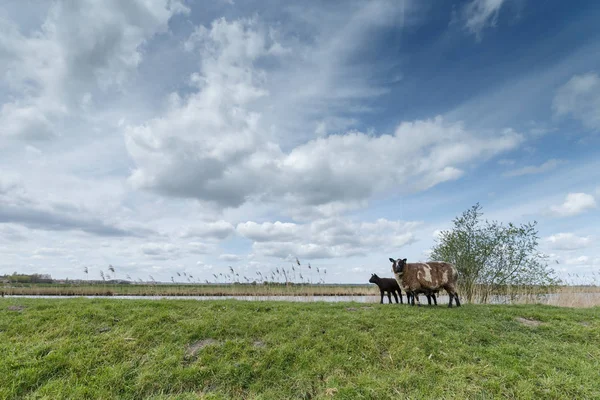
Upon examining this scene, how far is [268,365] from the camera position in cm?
665

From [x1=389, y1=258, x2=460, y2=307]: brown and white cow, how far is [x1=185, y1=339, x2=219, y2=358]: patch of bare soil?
26.0ft

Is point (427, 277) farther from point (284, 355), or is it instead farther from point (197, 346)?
point (197, 346)

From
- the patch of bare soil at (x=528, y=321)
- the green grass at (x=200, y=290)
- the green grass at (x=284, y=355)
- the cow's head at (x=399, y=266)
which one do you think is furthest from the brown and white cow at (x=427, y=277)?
the green grass at (x=200, y=290)

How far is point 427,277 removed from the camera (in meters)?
12.3

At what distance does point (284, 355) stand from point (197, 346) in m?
2.10

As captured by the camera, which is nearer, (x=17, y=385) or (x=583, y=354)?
(x=17, y=385)

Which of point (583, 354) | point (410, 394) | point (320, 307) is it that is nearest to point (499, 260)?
point (583, 354)

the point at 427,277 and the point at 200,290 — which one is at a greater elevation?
the point at 427,277

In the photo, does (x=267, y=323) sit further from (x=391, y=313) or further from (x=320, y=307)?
(x=391, y=313)

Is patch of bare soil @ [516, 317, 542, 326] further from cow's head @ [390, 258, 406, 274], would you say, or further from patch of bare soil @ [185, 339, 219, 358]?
patch of bare soil @ [185, 339, 219, 358]

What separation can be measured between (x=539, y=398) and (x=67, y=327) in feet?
34.1

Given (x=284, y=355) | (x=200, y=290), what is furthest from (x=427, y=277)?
(x=200, y=290)

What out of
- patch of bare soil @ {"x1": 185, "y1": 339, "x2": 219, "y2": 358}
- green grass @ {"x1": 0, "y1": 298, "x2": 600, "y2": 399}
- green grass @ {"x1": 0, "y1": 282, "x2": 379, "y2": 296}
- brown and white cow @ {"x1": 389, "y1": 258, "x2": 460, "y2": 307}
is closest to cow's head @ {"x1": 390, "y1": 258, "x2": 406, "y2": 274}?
brown and white cow @ {"x1": 389, "y1": 258, "x2": 460, "y2": 307}

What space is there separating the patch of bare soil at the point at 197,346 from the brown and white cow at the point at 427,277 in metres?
7.92
